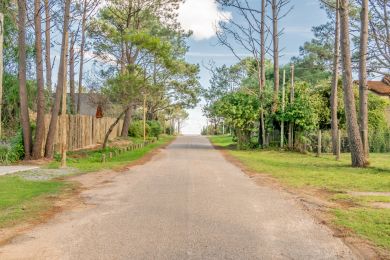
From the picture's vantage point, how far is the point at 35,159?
18.5m

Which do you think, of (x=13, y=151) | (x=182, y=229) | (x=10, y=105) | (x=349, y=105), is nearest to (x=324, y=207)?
(x=182, y=229)

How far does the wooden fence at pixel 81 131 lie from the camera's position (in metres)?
21.9

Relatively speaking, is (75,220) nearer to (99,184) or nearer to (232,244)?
(232,244)

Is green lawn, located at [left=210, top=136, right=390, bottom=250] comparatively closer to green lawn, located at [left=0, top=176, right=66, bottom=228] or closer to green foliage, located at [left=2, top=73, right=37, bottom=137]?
green lawn, located at [left=0, top=176, right=66, bottom=228]

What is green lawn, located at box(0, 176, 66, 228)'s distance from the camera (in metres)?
7.57

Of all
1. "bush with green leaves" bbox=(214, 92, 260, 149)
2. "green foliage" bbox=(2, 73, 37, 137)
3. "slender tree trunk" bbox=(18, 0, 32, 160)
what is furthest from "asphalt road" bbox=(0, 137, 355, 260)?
"bush with green leaves" bbox=(214, 92, 260, 149)

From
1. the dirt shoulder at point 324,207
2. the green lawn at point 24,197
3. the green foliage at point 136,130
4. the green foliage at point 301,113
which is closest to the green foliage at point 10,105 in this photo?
the green lawn at point 24,197

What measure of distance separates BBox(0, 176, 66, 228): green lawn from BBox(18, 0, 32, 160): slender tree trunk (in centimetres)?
625

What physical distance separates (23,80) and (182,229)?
14044mm

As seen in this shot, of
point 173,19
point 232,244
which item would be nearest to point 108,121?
point 173,19

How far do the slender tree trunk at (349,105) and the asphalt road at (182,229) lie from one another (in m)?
7.96

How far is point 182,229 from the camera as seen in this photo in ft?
21.5

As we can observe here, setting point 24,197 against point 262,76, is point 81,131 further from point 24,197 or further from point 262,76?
point 24,197

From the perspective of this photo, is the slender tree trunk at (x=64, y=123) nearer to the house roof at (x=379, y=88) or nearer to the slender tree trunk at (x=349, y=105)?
the slender tree trunk at (x=349, y=105)
